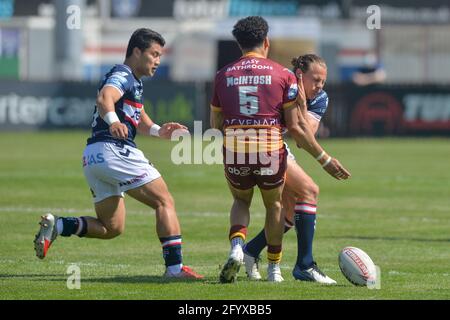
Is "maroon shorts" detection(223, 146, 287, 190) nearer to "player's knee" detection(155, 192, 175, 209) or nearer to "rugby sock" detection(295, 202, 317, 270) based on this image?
"rugby sock" detection(295, 202, 317, 270)

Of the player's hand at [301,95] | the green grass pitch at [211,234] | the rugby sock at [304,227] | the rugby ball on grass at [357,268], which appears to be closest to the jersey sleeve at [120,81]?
the player's hand at [301,95]

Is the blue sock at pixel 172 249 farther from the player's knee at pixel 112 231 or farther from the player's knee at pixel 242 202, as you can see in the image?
the player's knee at pixel 242 202

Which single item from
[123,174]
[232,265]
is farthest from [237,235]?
[123,174]

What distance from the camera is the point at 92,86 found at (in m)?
40.3

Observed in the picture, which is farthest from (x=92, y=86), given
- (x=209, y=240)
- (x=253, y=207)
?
(x=209, y=240)

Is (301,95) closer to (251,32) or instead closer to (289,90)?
(289,90)

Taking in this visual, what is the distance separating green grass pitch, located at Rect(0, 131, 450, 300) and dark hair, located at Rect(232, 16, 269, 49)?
2.17 m

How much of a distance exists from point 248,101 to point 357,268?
5.86ft

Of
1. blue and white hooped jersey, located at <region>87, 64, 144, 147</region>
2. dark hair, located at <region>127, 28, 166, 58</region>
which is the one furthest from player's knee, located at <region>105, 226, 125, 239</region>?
dark hair, located at <region>127, 28, 166, 58</region>

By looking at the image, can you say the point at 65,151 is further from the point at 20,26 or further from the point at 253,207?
the point at 20,26

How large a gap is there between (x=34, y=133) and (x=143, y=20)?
2760cm

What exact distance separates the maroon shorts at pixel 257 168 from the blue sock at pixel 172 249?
805 mm

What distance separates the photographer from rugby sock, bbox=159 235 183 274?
36.4ft

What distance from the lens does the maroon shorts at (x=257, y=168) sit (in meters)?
10.7
